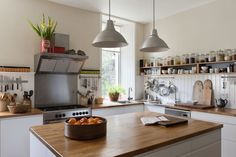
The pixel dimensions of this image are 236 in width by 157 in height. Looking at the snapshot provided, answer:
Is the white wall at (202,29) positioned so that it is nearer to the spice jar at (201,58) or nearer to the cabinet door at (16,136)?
the spice jar at (201,58)

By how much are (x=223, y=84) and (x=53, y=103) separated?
3.08 metres

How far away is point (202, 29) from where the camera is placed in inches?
149

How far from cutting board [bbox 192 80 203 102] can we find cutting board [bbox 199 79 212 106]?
65 millimetres

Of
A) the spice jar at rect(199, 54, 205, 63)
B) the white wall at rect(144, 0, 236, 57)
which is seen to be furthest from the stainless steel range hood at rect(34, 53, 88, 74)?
the spice jar at rect(199, 54, 205, 63)

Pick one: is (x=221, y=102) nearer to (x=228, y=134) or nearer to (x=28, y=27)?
(x=228, y=134)

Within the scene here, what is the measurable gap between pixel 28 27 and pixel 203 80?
3.34 m

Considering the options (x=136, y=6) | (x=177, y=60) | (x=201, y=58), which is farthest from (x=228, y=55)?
(x=136, y=6)

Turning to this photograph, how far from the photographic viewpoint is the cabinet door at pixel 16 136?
259 centimetres

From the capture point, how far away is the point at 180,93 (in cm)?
414

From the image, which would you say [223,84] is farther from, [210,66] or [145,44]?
[145,44]

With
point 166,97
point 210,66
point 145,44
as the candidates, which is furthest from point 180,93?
point 145,44

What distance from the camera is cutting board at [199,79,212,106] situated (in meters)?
3.59

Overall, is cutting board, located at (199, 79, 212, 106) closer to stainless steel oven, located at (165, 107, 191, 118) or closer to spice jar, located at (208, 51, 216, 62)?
spice jar, located at (208, 51, 216, 62)

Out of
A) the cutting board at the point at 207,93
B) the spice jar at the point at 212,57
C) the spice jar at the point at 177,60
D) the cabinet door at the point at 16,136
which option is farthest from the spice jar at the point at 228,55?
the cabinet door at the point at 16,136
